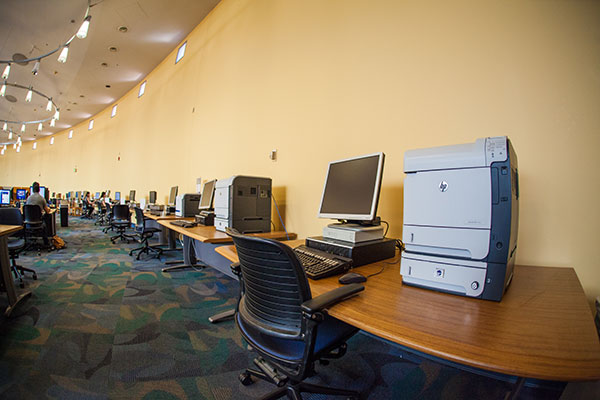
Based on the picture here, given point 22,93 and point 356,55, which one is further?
point 22,93

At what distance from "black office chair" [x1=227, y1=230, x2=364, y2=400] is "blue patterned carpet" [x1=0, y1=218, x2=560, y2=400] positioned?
20.8 inches

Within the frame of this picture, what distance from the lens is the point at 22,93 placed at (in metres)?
7.64

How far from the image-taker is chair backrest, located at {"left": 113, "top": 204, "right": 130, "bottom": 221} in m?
5.48

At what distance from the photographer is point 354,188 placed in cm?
135

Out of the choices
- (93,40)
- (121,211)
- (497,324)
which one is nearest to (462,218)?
(497,324)

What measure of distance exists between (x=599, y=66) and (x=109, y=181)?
1254 centimetres

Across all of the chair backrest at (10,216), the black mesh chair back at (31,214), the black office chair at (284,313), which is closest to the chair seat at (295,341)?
the black office chair at (284,313)

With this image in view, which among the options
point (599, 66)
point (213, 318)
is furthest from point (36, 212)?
point (599, 66)

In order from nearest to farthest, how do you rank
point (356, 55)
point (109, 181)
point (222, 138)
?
1. point (356, 55)
2. point (222, 138)
3. point (109, 181)

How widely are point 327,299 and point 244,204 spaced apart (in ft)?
5.38

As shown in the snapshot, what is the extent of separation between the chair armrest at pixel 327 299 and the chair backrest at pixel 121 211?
20.6ft

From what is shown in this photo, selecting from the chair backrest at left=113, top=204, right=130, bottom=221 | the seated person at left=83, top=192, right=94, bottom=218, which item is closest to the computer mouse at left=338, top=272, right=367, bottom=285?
the chair backrest at left=113, top=204, right=130, bottom=221

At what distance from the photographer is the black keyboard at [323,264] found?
3.33 feet

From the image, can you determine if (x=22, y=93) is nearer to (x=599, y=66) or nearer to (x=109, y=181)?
(x=109, y=181)
